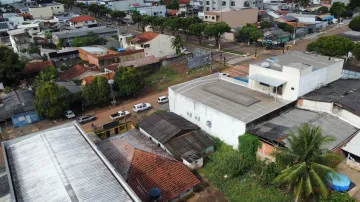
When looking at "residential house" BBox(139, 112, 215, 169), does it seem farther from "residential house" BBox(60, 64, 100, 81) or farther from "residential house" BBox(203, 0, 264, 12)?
"residential house" BBox(203, 0, 264, 12)

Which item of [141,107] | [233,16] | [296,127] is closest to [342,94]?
[296,127]

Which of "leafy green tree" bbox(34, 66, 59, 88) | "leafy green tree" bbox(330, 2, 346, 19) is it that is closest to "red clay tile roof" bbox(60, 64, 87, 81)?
"leafy green tree" bbox(34, 66, 59, 88)

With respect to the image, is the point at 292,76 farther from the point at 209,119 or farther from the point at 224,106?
the point at 209,119

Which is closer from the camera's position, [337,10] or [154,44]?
[154,44]

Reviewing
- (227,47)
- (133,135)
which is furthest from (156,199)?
(227,47)

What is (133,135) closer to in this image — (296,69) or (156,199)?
(156,199)

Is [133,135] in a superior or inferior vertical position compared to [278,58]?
inferior
